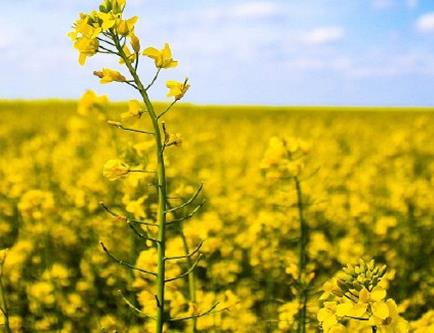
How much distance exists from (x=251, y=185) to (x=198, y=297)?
412 centimetres

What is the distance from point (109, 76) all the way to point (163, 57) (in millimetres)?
158

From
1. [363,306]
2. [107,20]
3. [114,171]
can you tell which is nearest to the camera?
[363,306]

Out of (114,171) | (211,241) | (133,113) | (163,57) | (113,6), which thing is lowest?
(211,241)

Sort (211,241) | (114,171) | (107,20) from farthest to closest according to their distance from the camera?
(211,241), (114,171), (107,20)

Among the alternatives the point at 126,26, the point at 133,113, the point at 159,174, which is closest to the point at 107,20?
the point at 126,26

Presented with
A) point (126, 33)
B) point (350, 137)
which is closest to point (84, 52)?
point (126, 33)

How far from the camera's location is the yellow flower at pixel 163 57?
211 cm

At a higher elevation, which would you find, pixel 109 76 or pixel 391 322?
pixel 109 76

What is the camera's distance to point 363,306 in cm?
177

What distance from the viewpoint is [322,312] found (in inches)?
71.6

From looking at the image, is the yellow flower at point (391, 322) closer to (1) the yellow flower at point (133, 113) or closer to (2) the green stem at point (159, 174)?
(2) the green stem at point (159, 174)

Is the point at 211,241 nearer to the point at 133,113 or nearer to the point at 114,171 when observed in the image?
the point at 114,171

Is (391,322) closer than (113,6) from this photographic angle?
Yes

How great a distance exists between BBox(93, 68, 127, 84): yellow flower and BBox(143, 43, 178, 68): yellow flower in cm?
11
